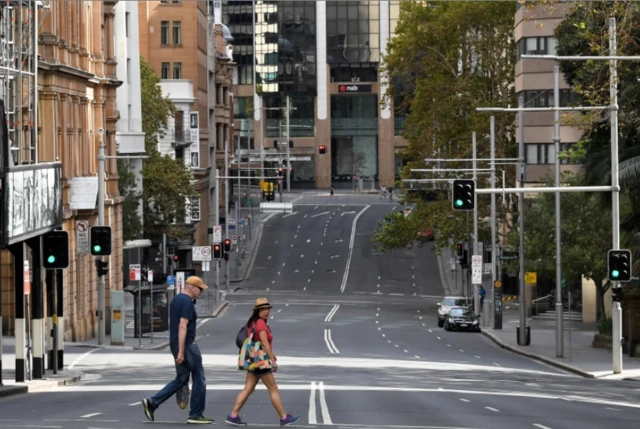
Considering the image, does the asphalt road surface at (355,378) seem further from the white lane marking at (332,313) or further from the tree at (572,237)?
the tree at (572,237)

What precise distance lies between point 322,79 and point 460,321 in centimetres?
10475

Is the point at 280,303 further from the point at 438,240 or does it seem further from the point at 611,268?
the point at 611,268

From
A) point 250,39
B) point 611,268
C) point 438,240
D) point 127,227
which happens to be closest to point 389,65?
point 438,240

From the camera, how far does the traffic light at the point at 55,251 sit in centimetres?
3031

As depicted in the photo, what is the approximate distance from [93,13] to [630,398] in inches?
1360

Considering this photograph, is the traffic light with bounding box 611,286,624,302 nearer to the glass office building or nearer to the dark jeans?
the dark jeans

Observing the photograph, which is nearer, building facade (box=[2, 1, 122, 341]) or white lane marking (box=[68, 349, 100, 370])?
white lane marking (box=[68, 349, 100, 370])

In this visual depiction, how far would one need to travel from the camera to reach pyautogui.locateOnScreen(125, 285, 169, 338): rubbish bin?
5331 centimetres

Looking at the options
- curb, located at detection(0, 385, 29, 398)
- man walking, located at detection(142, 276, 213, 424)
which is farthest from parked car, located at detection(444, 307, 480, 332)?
man walking, located at detection(142, 276, 213, 424)

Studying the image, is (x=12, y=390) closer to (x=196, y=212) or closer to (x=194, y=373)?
(x=194, y=373)

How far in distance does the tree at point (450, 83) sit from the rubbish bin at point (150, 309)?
24109mm

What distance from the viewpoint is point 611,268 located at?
120 ft

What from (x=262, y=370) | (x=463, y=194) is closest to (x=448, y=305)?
(x=463, y=194)

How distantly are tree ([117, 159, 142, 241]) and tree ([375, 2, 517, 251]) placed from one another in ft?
43.7
